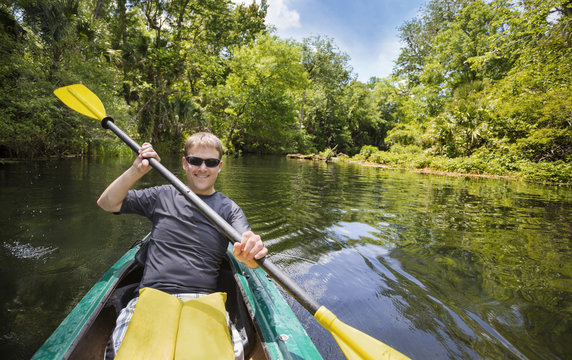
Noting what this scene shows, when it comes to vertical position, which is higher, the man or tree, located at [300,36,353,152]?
tree, located at [300,36,353,152]

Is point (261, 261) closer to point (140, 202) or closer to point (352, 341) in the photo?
point (352, 341)

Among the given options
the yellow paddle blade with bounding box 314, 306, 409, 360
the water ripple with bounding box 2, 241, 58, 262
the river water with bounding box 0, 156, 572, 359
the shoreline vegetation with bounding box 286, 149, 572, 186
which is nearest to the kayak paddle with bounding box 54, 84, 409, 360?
the yellow paddle blade with bounding box 314, 306, 409, 360

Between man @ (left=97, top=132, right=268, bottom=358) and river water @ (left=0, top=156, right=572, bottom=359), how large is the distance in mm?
963

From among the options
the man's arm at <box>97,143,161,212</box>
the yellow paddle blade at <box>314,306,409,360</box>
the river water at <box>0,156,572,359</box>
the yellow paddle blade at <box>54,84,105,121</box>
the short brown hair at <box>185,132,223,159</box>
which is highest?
the yellow paddle blade at <box>54,84,105,121</box>

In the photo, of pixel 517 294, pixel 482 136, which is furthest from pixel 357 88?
pixel 517 294

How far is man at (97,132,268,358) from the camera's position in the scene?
1587 mm

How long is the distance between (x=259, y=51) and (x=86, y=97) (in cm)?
2315

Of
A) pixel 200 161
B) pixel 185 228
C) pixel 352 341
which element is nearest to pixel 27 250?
pixel 185 228

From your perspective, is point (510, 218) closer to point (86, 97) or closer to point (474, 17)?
point (86, 97)

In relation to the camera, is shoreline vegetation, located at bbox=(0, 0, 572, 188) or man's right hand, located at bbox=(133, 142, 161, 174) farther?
shoreline vegetation, located at bbox=(0, 0, 572, 188)

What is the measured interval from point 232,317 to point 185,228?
0.70 m

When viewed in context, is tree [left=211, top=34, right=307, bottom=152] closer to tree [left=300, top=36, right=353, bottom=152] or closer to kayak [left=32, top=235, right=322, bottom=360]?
tree [left=300, top=36, right=353, bottom=152]

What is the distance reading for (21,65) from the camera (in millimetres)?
6648

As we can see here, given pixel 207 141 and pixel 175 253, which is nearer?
pixel 175 253
